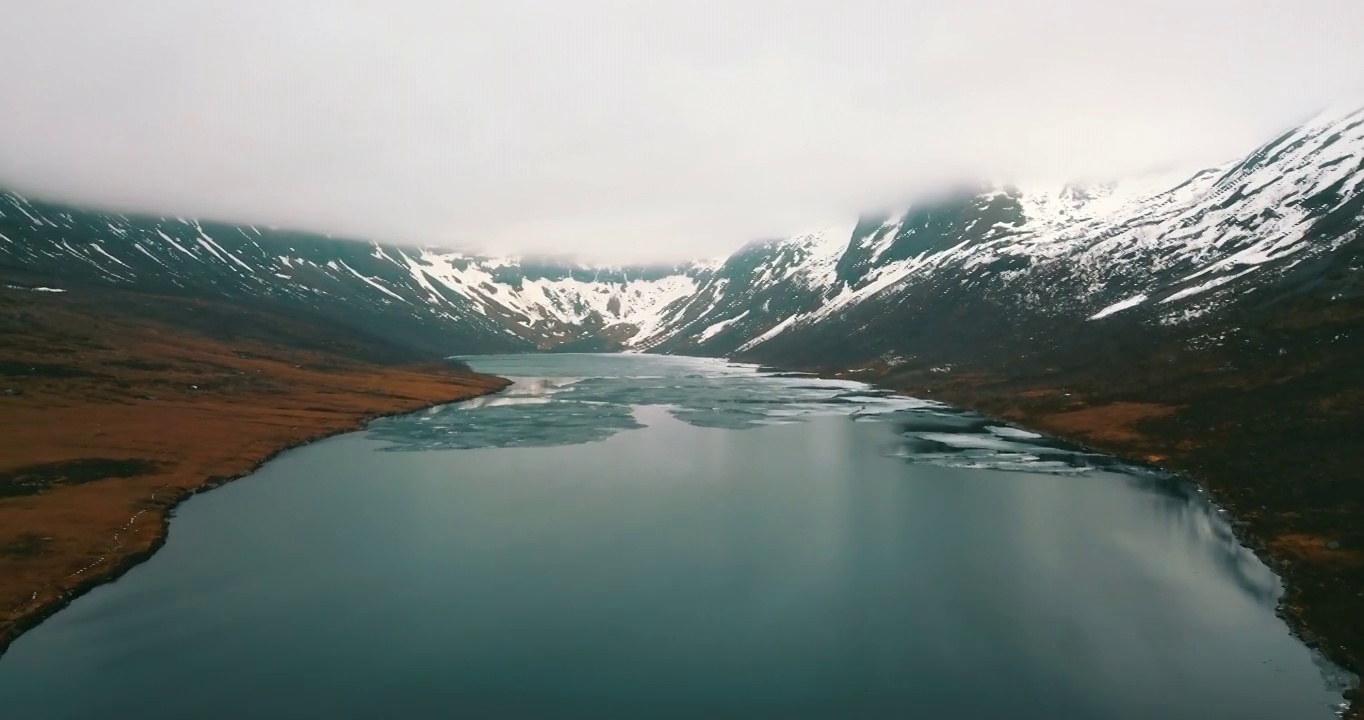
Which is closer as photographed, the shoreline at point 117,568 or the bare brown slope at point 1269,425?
the shoreline at point 117,568

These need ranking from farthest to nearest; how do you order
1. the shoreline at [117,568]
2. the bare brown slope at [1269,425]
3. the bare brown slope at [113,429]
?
the bare brown slope at [113,429] → the bare brown slope at [1269,425] → the shoreline at [117,568]

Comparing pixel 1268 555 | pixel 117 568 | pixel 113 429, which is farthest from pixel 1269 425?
pixel 113 429

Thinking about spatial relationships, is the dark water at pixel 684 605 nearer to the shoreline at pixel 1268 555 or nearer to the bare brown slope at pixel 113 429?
the shoreline at pixel 1268 555

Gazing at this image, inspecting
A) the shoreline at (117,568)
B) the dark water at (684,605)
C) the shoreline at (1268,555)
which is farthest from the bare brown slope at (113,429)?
the shoreline at (1268,555)

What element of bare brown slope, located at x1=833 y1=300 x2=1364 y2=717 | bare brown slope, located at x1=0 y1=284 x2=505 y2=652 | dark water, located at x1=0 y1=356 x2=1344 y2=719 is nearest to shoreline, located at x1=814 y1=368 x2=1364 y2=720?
bare brown slope, located at x1=833 y1=300 x2=1364 y2=717

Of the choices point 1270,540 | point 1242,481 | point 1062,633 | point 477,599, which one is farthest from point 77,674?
point 1242,481

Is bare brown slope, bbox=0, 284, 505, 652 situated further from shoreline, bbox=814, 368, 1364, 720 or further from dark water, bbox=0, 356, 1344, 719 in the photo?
shoreline, bbox=814, 368, 1364, 720

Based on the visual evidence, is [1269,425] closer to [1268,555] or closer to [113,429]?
[1268,555]
